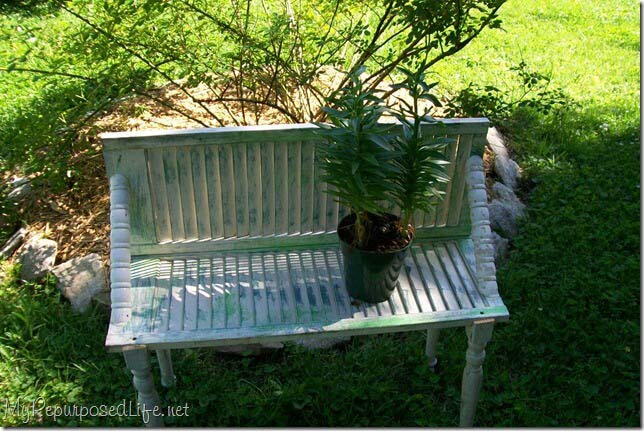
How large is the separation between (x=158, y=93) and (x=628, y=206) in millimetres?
3201

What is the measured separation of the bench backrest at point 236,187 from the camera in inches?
95.6

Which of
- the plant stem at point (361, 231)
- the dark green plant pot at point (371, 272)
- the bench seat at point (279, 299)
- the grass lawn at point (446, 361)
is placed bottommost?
the grass lawn at point (446, 361)

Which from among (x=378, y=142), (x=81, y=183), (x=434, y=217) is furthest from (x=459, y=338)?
(x=81, y=183)

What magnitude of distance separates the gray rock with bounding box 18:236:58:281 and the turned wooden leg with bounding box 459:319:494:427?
2.24 metres

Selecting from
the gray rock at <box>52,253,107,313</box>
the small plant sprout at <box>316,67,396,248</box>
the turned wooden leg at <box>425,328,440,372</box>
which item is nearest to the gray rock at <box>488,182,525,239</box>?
the turned wooden leg at <box>425,328,440,372</box>

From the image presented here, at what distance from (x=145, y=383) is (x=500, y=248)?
222 centimetres

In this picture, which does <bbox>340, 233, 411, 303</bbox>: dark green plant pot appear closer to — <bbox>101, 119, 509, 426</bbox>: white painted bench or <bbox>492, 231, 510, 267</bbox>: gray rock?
<bbox>101, 119, 509, 426</bbox>: white painted bench

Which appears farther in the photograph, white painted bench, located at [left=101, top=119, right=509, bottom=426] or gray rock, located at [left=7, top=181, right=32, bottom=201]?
gray rock, located at [left=7, top=181, right=32, bottom=201]

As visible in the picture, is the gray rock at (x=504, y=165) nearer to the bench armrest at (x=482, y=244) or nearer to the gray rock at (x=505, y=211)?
the gray rock at (x=505, y=211)

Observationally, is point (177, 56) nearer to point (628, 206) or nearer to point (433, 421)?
point (433, 421)

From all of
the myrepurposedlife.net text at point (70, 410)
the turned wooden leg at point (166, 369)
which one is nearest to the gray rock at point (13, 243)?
the myrepurposedlife.net text at point (70, 410)

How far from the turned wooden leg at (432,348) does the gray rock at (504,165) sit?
162 cm

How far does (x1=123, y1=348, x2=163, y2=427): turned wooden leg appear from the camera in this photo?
7.20ft

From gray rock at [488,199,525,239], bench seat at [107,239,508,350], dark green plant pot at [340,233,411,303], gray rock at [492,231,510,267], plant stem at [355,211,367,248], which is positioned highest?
plant stem at [355,211,367,248]
